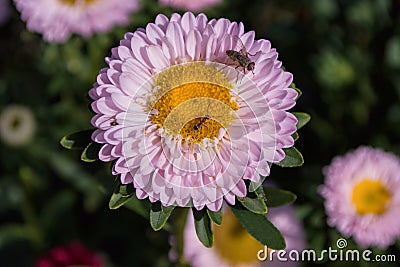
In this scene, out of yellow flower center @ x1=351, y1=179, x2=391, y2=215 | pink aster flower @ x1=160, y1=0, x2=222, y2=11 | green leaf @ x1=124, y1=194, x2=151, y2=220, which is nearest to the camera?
green leaf @ x1=124, y1=194, x2=151, y2=220

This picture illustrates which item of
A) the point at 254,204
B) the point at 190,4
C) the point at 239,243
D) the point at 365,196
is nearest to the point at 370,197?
the point at 365,196

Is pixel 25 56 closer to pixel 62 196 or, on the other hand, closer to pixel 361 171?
pixel 62 196

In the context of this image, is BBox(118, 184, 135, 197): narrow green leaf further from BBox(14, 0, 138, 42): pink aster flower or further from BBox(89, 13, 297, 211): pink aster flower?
BBox(14, 0, 138, 42): pink aster flower

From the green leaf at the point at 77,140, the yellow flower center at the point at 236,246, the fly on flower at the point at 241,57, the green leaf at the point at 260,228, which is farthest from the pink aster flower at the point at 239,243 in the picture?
the fly on flower at the point at 241,57

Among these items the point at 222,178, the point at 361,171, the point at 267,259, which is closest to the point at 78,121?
the point at 267,259

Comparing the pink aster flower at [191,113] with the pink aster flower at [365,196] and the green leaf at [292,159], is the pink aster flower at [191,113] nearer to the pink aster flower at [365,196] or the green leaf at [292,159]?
the green leaf at [292,159]

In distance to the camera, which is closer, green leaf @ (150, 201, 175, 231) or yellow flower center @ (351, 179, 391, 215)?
green leaf @ (150, 201, 175, 231)


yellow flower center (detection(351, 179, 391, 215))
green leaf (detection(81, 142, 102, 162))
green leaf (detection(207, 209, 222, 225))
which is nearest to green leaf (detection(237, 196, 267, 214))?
green leaf (detection(207, 209, 222, 225))

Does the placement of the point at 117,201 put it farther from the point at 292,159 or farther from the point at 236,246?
the point at 236,246
